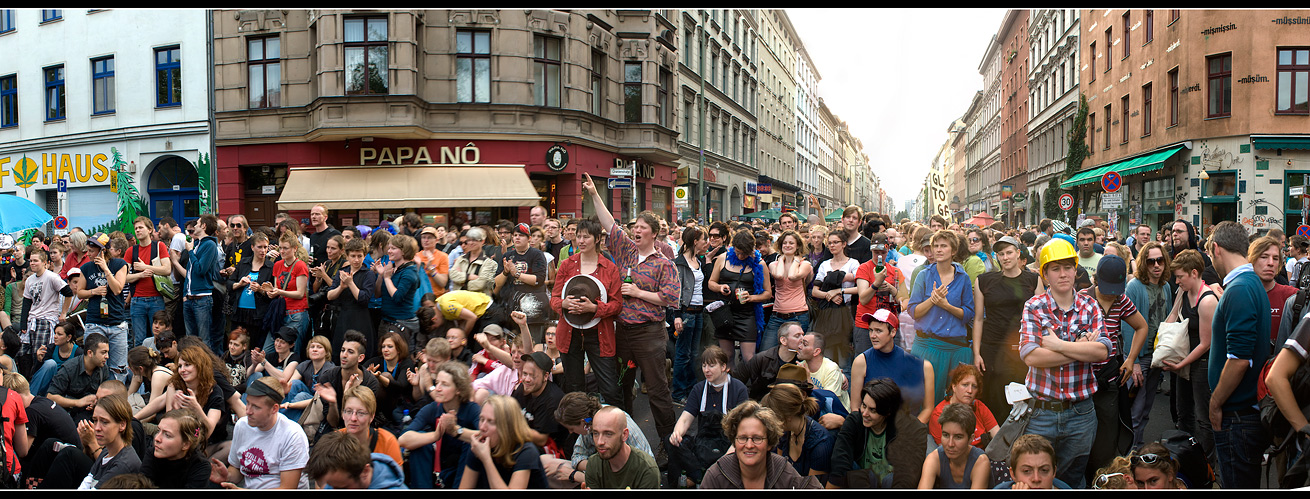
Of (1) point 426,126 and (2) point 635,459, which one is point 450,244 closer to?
(2) point 635,459

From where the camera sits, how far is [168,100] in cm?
2125

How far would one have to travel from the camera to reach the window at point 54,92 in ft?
75.8

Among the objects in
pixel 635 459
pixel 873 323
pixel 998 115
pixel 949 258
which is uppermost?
pixel 998 115

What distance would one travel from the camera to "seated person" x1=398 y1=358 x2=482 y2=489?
4934 mm

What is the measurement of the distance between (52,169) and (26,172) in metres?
1.63

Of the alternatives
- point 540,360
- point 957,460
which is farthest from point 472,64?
point 957,460

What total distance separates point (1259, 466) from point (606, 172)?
19.7 metres

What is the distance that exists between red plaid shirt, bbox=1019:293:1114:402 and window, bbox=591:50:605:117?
732 inches

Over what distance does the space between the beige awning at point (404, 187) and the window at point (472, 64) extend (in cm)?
194

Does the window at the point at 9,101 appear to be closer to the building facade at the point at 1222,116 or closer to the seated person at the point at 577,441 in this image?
the seated person at the point at 577,441

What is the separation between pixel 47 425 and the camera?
5.27 meters

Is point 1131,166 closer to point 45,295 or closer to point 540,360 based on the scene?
point 540,360
